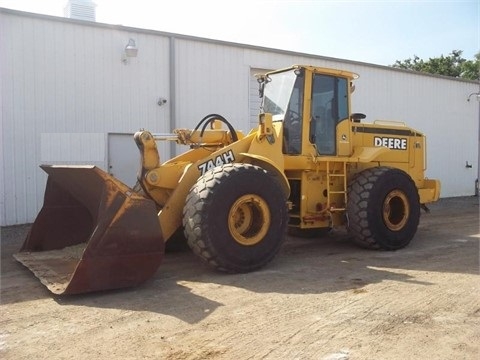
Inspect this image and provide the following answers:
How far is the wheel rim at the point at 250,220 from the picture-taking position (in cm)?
624

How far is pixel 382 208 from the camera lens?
7.76m

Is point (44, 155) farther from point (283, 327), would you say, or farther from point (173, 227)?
point (283, 327)

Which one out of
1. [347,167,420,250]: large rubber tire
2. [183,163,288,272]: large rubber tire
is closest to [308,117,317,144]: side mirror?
[347,167,420,250]: large rubber tire

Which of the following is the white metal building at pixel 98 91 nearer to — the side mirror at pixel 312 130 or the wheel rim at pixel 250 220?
the side mirror at pixel 312 130

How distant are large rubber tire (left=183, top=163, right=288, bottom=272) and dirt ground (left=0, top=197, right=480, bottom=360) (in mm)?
268

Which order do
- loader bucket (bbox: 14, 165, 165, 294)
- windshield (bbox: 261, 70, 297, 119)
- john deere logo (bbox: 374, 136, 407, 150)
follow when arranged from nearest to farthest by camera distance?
1. loader bucket (bbox: 14, 165, 165, 294)
2. windshield (bbox: 261, 70, 297, 119)
3. john deere logo (bbox: 374, 136, 407, 150)

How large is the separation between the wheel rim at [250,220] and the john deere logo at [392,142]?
124 inches

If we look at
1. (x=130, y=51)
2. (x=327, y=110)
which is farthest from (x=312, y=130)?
(x=130, y=51)

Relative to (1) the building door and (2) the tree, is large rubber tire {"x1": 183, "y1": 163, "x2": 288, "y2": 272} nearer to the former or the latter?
(1) the building door

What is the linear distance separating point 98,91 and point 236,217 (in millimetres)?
6428

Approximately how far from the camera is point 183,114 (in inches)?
499

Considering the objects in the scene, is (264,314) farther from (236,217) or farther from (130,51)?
(130,51)

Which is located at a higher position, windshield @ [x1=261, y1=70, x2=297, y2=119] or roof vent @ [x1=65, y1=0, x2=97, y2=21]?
roof vent @ [x1=65, y1=0, x2=97, y2=21]

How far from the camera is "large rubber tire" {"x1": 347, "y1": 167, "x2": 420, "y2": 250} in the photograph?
765 cm
